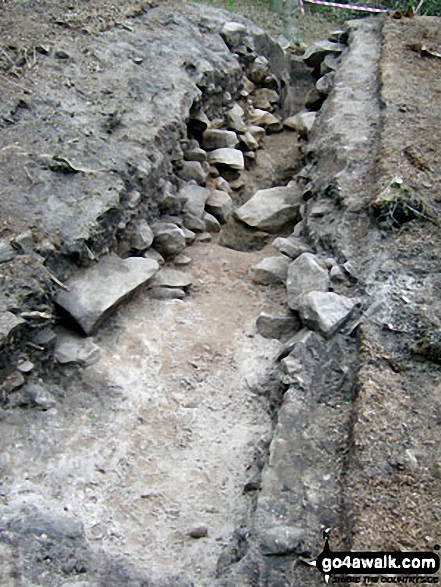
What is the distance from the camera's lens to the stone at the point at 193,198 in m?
4.87

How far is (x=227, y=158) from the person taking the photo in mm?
5664

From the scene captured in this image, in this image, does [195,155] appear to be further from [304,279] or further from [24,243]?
[24,243]

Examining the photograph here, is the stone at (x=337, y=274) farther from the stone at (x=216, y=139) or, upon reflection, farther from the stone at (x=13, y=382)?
the stone at (x=216, y=139)

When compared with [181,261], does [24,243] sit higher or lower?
higher

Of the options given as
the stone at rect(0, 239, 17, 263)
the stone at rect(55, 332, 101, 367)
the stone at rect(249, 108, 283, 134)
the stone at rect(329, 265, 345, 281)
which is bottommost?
the stone at rect(249, 108, 283, 134)

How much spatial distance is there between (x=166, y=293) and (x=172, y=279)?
153 mm

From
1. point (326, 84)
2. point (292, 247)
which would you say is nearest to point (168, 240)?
point (292, 247)

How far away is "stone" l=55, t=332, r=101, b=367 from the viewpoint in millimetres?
3334

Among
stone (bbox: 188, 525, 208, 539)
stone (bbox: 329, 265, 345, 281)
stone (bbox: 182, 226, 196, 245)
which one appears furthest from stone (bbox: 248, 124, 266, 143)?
stone (bbox: 188, 525, 208, 539)

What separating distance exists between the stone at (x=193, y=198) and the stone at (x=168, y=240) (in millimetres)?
410

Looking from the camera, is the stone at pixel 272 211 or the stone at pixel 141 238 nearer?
the stone at pixel 141 238

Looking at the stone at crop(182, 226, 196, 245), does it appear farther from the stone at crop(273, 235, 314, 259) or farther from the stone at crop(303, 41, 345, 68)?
the stone at crop(303, 41, 345, 68)

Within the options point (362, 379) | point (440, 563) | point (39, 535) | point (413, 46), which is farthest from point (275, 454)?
point (413, 46)

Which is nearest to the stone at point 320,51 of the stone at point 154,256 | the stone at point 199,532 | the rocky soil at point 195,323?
the rocky soil at point 195,323
